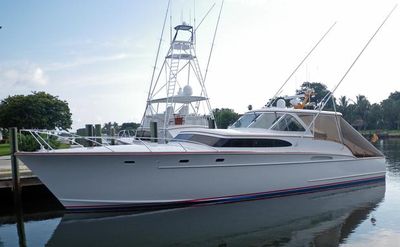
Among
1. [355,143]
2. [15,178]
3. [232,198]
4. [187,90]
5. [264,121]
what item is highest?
[187,90]

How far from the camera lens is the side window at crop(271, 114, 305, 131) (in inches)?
563

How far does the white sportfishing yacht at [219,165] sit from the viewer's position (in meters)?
11.1

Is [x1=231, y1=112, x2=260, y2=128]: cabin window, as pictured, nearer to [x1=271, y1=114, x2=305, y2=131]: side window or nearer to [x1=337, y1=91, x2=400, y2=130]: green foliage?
[x1=271, y1=114, x2=305, y2=131]: side window

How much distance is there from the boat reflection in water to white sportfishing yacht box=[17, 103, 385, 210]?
0.45m

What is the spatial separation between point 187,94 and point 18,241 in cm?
1050

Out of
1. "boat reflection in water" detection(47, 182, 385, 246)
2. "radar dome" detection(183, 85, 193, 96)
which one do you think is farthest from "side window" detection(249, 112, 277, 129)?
"radar dome" detection(183, 85, 193, 96)

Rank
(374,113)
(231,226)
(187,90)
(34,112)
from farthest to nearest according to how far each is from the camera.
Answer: (374,113), (34,112), (187,90), (231,226)

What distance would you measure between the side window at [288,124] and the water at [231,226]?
99.1 inches

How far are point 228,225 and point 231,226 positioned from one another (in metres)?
0.12

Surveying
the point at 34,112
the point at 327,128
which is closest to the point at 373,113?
the point at 34,112

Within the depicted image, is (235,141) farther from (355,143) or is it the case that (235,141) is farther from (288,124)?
(355,143)

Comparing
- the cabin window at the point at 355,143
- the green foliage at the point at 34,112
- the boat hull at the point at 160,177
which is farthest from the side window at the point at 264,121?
the green foliage at the point at 34,112

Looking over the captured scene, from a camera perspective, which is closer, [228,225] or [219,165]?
[228,225]

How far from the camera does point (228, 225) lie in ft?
Answer: 34.9
